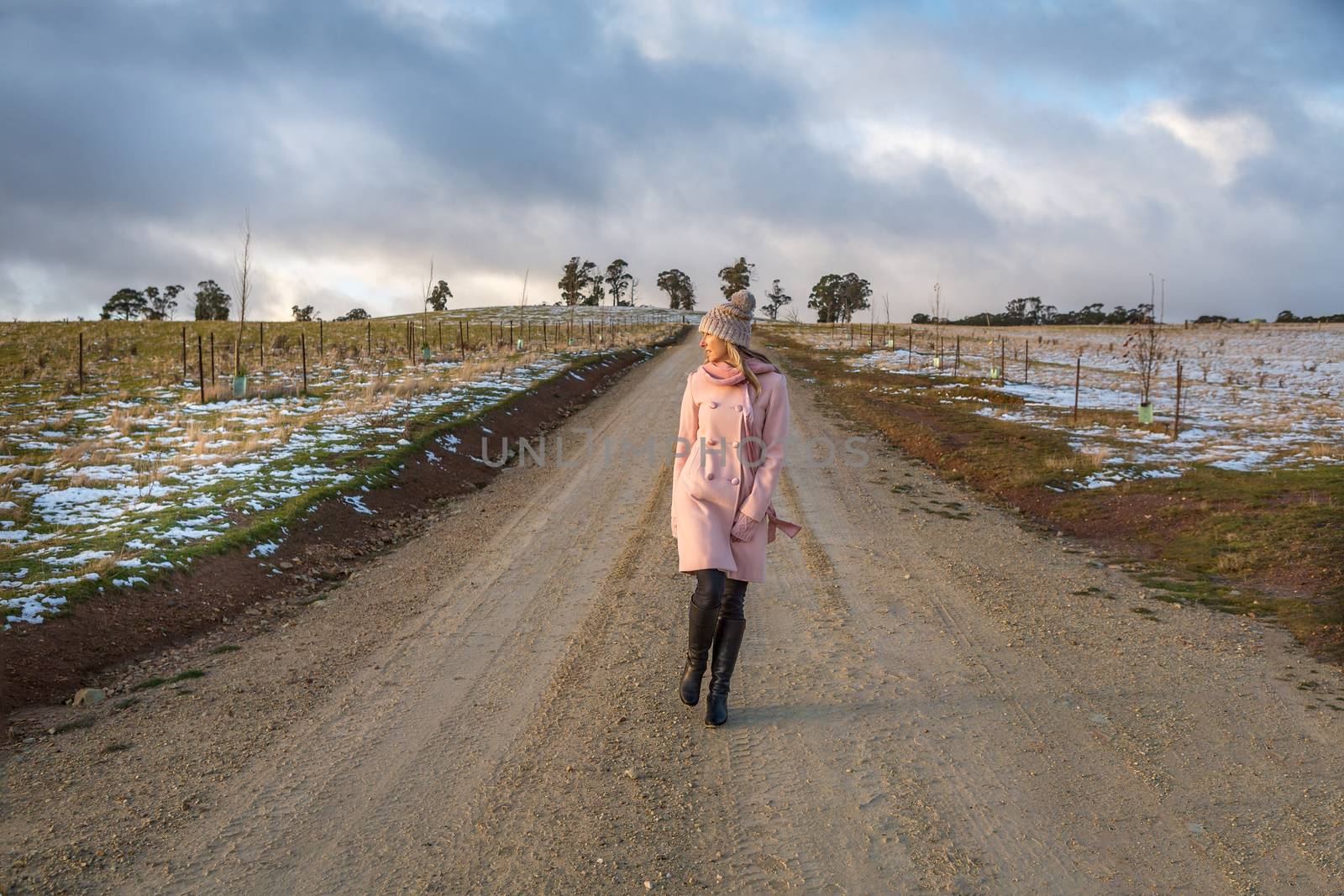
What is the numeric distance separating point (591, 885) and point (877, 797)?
1.39 metres

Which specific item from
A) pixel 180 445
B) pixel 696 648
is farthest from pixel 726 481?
pixel 180 445

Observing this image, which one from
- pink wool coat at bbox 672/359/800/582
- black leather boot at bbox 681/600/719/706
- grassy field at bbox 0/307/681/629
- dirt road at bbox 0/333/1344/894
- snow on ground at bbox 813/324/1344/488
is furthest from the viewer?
snow on ground at bbox 813/324/1344/488

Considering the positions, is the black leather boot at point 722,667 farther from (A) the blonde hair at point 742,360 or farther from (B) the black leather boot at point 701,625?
(A) the blonde hair at point 742,360

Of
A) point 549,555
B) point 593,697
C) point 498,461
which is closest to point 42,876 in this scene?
point 593,697

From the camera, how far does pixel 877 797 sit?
3789mm

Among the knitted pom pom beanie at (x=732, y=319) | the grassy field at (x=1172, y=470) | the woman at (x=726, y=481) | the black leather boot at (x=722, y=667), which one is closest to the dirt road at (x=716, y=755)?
A: the black leather boot at (x=722, y=667)

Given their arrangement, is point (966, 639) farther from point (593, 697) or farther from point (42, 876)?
point (42, 876)

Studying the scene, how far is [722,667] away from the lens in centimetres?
454

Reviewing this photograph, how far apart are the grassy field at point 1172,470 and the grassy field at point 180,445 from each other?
8543mm

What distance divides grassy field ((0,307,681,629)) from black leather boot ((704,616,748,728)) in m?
4.71

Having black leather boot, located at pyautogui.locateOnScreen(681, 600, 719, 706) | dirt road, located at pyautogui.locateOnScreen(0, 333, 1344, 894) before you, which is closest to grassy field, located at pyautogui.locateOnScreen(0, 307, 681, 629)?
dirt road, located at pyautogui.locateOnScreen(0, 333, 1344, 894)

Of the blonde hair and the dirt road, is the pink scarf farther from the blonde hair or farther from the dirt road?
the dirt road

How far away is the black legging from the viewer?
4.46 m

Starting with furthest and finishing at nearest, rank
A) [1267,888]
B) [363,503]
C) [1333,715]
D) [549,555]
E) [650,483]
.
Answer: [650,483] < [363,503] < [549,555] < [1333,715] < [1267,888]
